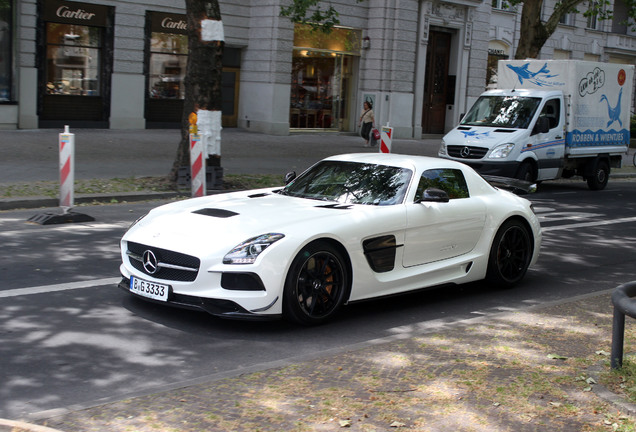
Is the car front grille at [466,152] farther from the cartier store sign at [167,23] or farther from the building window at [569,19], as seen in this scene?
the building window at [569,19]

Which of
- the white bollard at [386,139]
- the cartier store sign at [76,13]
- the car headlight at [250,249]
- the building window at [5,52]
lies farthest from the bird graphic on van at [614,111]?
the building window at [5,52]

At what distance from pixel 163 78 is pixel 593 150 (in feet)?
45.8

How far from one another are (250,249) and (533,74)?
14503 mm

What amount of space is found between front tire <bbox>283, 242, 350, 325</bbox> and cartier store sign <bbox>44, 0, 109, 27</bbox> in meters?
19.5

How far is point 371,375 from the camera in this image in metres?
5.24

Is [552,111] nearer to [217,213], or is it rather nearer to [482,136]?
[482,136]

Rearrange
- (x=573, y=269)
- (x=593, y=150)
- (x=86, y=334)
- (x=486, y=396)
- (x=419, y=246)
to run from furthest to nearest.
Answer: (x=593, y=150) → (x=573, y=269) → (x=419, y=246) → (x=86, y=334) → (x=486, y=396)

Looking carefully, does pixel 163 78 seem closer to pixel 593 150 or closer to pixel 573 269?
pixel 593 150

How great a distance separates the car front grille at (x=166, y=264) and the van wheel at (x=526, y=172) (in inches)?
480

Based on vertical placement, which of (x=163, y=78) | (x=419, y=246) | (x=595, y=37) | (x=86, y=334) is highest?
(x=595, y=37)

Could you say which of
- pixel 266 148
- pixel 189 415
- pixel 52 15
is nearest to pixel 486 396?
pixel 189 415

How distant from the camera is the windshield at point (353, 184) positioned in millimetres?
7492

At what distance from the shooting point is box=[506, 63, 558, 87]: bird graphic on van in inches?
748

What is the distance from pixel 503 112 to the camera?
1830cm
